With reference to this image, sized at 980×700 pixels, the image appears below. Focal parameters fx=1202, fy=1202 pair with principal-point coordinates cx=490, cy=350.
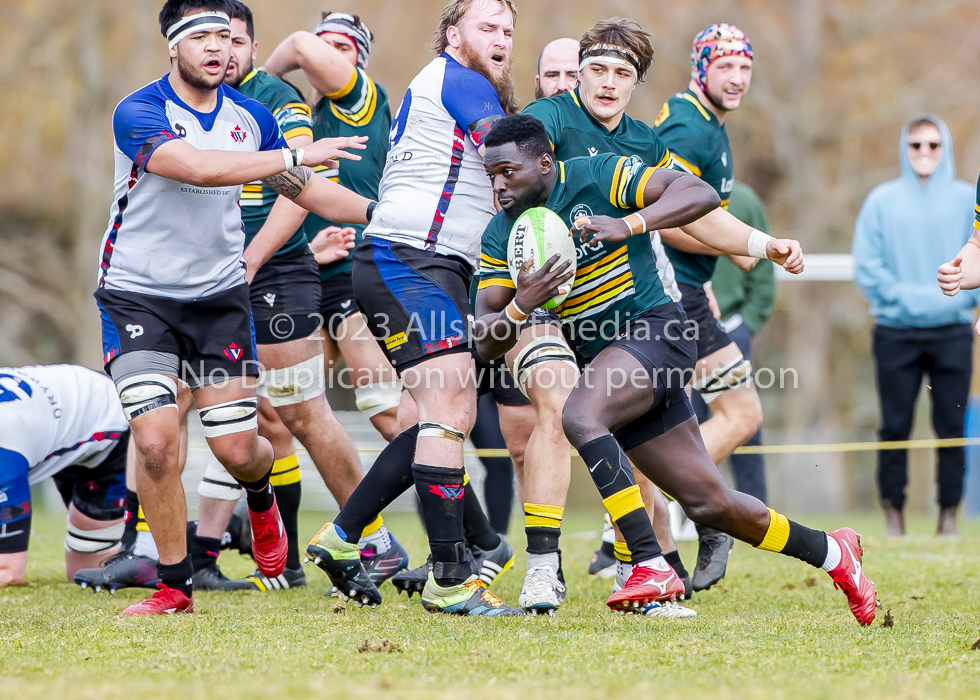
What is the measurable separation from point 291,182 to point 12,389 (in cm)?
179

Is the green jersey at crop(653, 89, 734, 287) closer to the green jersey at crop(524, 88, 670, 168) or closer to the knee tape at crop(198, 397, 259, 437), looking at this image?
the green jersey at crop(524, 88, 670, 168)

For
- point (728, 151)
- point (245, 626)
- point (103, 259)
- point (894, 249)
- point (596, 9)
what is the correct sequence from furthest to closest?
point (596, 9)
point (894, 249)
point (728, 151)
point (103, 259)
point (245, 626)

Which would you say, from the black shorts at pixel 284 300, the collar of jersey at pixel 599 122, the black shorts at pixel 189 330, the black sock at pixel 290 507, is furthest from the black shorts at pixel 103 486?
the collar of jersey at pixel 599 122

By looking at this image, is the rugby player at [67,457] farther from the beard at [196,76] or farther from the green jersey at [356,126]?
the beard at [196,76]

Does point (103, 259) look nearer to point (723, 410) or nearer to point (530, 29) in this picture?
point (723, 410)

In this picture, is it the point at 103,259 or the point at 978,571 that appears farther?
the point at 978,571

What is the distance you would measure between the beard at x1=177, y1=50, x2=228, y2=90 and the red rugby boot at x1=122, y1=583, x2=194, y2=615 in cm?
205

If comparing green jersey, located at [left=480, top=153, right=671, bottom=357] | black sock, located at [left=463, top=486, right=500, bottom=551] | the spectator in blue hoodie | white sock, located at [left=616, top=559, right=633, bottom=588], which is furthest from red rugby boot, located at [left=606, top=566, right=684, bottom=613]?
the spectator in blue hoodie

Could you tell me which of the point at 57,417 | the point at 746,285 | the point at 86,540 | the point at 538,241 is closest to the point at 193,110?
the point at 538,241

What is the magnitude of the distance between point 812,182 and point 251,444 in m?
17.8

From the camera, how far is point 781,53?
2158 centimetres

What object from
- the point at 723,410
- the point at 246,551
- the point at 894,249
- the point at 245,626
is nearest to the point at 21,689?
the point at 245,626

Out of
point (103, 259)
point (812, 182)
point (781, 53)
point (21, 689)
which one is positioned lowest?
point (21, 689)

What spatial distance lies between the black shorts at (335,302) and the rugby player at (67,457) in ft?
3.91
